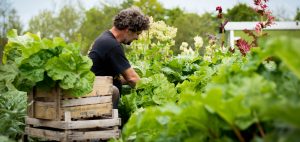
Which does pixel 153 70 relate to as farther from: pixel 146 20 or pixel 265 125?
pixel 265 125

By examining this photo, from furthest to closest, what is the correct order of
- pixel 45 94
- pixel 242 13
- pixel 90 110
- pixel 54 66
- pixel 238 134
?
pixel 242 13 → pixel 90 110 → pixel 45 94 → pixel 54 66 → pixel 238 134

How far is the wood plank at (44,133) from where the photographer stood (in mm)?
4297

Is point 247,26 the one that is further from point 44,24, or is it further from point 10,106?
point 10,106

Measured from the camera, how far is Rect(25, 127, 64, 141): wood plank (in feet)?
14.1

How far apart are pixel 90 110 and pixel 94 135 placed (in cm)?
22

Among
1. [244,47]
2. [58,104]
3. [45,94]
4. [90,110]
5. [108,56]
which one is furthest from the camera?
[244,47]

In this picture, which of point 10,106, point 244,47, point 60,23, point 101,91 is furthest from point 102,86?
point 60,23

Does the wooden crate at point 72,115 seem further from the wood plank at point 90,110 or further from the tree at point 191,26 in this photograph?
the tree at point 191,26

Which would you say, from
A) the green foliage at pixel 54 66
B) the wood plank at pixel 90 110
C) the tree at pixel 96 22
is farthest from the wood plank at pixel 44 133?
the tree at pixel 96 22

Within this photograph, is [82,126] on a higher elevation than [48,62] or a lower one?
lower

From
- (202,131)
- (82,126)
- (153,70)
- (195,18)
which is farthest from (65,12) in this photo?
(202,131)

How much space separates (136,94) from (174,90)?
0.51 metres

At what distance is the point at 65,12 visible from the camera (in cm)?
3070

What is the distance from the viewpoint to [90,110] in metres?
4.50
